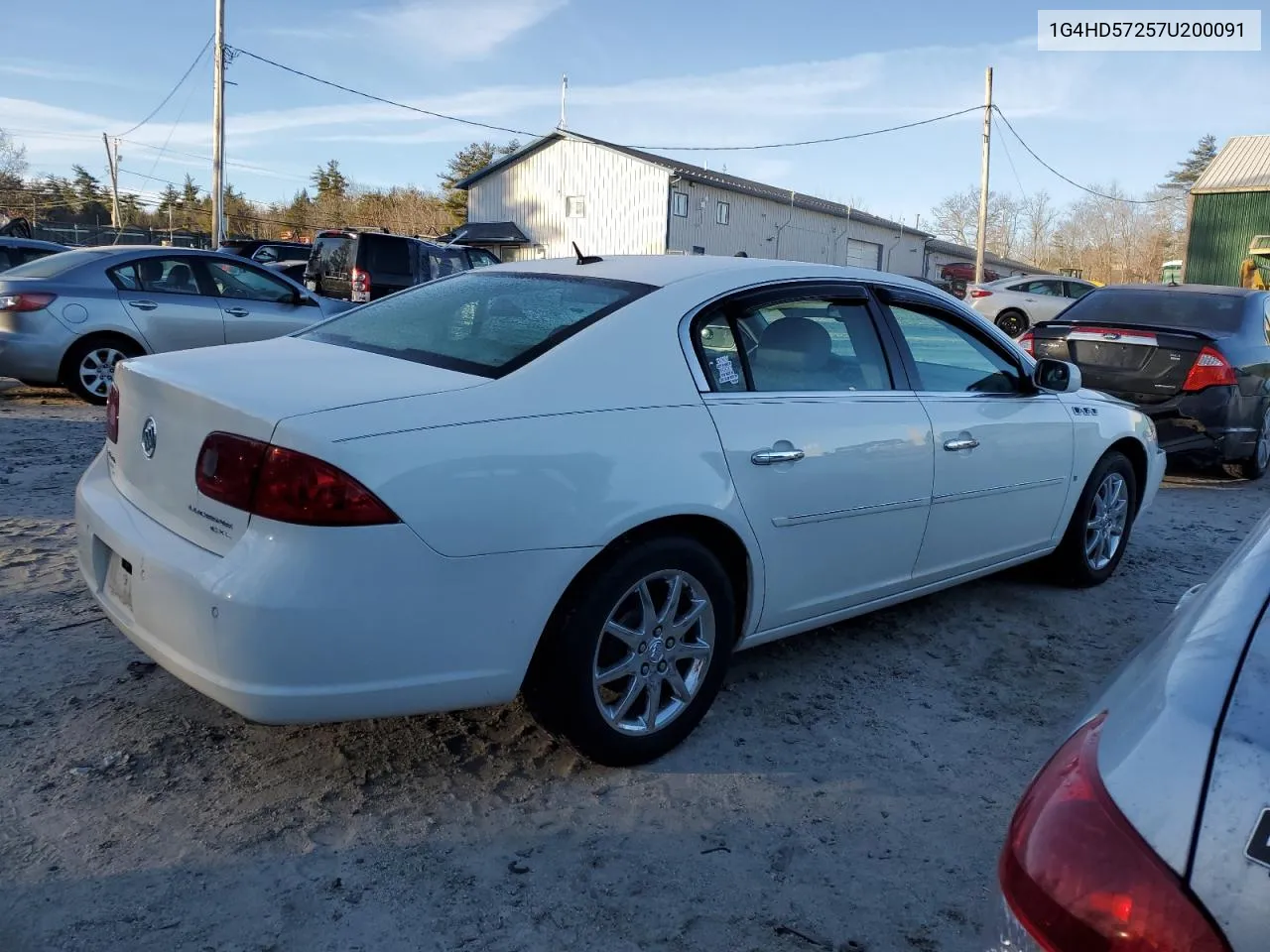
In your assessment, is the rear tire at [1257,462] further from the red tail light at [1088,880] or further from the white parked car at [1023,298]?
the white parked car at [1023,298]

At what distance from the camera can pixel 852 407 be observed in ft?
11.8

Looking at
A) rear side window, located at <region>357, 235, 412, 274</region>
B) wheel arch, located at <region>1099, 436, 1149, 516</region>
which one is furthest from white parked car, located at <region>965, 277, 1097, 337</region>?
wheel arch, located at <region>1099, 436, 1149, 516</region>

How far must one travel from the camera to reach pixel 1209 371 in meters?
7.39

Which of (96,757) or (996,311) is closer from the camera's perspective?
(96,757)

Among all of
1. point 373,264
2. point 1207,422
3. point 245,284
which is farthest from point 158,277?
point 1207,422

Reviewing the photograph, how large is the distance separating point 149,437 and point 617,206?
36.8 meters

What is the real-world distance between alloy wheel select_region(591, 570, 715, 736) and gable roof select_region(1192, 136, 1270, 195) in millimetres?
33945

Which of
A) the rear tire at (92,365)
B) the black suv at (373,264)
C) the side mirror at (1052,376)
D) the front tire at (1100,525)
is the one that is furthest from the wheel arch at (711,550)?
the black suv at (373,264)

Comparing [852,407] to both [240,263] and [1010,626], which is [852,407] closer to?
[1010,626]

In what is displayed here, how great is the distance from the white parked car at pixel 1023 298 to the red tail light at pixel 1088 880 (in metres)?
22.3

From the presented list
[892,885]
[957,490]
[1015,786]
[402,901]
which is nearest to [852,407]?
[957,490]

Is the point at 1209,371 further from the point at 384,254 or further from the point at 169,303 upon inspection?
the point at 384,254

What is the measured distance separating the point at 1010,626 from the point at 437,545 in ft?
9.67

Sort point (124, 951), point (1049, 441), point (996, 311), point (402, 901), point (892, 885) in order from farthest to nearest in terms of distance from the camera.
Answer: point (996, 311), point (1049, 441), point (892, 885), point (402, 901), point (124, 951)
